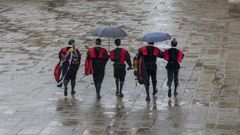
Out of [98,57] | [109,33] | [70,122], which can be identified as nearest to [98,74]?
[98,57]

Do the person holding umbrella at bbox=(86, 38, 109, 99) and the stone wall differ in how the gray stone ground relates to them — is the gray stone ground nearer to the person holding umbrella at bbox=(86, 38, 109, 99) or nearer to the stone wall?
the stone wall

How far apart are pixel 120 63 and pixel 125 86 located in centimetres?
149

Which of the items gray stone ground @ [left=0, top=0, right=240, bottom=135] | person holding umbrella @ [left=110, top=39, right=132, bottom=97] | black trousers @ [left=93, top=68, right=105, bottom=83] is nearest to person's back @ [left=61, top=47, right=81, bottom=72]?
black trousers @ [left=93, top=68, right=105, bottom=83]

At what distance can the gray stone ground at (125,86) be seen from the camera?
1125 centimetres

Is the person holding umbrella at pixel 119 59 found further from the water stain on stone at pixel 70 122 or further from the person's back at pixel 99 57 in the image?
the water stain on stone at pixel 70 122

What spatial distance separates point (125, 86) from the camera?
14.3 metres

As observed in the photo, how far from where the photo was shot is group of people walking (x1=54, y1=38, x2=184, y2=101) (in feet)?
42.0

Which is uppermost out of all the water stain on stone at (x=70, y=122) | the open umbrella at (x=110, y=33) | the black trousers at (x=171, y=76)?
the open umbrella at (x=110, y=33)

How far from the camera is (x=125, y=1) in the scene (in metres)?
32.4

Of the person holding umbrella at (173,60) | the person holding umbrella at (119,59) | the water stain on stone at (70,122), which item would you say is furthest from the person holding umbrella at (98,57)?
the water stain on stone at (70,122)

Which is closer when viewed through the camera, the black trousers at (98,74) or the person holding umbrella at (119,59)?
the person holding umbrella at (119,59)

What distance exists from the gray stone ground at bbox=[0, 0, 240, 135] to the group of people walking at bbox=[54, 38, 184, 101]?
44 cm

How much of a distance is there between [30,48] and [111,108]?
7.61 m

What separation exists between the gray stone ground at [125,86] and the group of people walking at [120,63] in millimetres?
443
